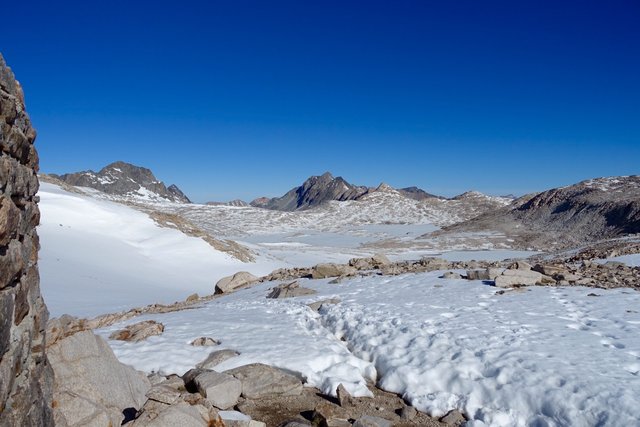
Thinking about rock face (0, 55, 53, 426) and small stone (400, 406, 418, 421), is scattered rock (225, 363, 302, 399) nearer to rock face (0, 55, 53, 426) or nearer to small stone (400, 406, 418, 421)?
small stone (400, 406, 418, 421)

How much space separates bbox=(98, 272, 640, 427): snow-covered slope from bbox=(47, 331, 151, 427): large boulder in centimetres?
303

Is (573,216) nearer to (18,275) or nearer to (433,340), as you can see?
(433,340)

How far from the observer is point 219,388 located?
8.62m

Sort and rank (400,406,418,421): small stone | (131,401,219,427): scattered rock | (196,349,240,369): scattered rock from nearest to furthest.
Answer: (131,401,219,427): scattered rock
(400,406,418,421): small stone
(196,349,240,369): scattered rock

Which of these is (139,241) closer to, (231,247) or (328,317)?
(231,247)

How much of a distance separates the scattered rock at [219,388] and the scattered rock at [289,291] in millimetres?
9291

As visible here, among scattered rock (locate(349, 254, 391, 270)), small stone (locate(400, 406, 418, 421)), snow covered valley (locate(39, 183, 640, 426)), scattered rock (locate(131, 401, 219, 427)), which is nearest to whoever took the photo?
scattered rock (locate(131, 401, 219, 427))

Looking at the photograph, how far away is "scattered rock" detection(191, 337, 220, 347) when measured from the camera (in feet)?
38.3

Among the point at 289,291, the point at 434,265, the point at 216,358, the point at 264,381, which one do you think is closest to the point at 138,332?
the point at 216,358

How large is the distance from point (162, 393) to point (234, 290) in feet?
52.0

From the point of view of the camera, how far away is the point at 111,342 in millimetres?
11781

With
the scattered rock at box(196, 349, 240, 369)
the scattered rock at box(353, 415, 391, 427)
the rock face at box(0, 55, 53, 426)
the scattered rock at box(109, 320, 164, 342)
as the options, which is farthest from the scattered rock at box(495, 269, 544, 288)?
the rock face at box(0, 55, 53, 426)

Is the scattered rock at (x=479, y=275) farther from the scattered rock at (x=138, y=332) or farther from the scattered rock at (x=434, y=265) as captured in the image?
the scattered rock at (x=138, y=332)

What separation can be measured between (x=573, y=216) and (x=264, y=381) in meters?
91.3
